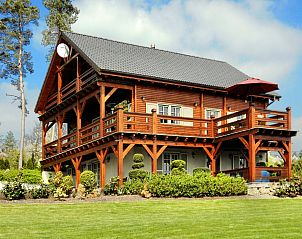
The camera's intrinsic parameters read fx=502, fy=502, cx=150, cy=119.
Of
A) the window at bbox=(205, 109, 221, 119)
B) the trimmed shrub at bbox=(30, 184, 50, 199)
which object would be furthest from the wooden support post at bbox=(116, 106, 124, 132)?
the window at bbox=(205, 109, 221, 119)

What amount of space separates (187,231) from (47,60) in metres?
37.4

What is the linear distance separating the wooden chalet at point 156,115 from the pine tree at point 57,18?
48.2 feet

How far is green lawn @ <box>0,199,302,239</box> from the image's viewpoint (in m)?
11.0

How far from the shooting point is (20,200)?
18578mm

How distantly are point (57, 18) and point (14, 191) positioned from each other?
2865 centimetres

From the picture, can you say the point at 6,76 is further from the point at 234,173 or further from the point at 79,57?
the point at 234,173

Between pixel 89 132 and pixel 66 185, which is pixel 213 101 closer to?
pixel 89 132

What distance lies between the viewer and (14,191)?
18.8 meters

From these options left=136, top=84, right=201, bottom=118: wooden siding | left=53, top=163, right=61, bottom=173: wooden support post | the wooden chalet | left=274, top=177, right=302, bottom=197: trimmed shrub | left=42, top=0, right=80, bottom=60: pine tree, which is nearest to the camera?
left=274, top=177, right=302, bottom=197: trimmed shrub

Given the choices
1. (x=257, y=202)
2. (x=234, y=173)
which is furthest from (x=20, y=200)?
(x=234, y=173)

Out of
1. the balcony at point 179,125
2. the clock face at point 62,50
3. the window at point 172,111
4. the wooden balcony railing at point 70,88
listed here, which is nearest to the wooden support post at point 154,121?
the balcony at point 179,125

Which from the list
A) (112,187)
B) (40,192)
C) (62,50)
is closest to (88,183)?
(40,192)

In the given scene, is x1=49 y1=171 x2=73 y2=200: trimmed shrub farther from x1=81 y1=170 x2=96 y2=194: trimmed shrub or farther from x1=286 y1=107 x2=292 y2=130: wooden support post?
x1=286 y1=107 x2=292 y2=130: wooden support post

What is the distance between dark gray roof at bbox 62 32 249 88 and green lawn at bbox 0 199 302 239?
9094mm
